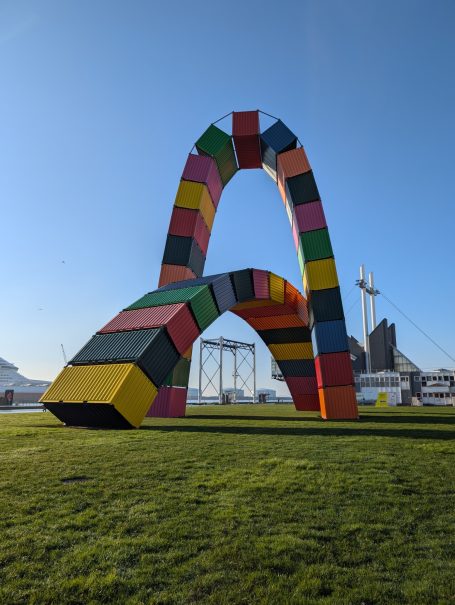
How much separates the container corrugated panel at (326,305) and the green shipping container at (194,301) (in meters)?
9.86

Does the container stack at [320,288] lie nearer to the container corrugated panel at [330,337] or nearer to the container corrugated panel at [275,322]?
the container corrugated panel at [330,337]

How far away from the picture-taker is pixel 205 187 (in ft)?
127

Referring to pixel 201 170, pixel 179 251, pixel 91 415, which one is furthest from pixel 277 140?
pixel 91 415

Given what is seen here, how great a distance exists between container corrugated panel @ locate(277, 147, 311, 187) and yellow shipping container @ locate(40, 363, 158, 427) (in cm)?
2366

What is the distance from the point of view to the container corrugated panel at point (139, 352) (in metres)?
23.6

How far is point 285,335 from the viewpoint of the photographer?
43625mm

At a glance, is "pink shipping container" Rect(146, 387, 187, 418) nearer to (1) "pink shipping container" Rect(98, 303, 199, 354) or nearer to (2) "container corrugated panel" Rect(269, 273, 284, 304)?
(1) "pink shipping container" Rect(98, 303, 199, 354)

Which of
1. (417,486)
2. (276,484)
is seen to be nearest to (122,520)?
(276,484)

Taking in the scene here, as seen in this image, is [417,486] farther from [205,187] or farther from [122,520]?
[205,187]

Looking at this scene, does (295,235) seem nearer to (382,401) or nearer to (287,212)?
(287,212)

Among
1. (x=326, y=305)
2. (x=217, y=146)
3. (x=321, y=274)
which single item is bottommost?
(x=326, y=305)

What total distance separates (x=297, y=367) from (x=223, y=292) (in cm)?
1749

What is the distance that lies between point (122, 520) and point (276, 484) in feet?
12.9

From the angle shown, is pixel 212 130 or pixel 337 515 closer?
pixel 337 515
